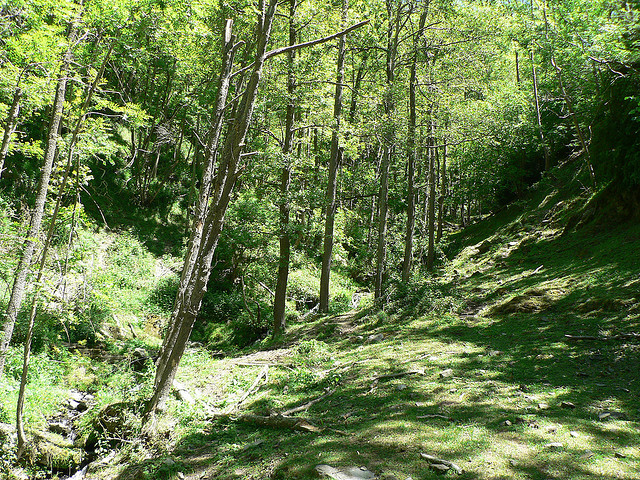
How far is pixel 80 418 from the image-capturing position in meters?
7.49

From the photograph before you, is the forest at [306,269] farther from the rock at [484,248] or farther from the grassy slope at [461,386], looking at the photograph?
the rock at [484,248]

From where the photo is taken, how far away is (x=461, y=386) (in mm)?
5340

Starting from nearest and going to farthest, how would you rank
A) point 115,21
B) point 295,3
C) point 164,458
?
1. point 164,458
2. point 115,21
3. point 295,3

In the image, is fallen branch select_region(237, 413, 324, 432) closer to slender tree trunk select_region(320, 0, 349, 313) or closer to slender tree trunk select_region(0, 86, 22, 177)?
slender tree trunk select_region(0, 86, 22, 177)

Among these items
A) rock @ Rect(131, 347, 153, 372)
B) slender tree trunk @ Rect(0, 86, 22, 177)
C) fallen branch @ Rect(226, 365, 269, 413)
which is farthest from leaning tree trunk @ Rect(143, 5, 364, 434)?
slender tree trunk @ Rect(0, 86, 22, 177)

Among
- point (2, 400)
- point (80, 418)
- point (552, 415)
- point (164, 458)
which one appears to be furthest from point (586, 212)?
point (2, 400)

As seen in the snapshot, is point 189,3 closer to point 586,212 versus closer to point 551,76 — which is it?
point 586,212

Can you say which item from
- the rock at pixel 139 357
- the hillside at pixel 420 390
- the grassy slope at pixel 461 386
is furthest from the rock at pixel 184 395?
the rock at pixel 139 357

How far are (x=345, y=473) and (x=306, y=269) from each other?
15.0 metres

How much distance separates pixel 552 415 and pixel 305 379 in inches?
146

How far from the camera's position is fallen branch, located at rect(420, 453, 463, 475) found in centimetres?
331

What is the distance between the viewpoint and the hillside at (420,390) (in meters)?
3.68

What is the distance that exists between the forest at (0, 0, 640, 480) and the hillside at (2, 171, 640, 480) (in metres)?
0.04

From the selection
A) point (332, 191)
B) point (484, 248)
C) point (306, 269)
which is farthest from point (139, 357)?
point (484, 248)
